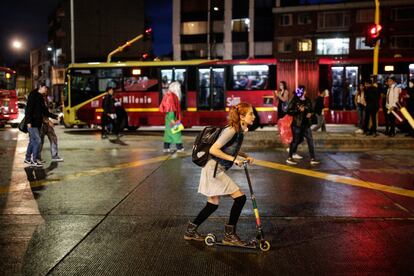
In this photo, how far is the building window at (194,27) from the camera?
2384 inches

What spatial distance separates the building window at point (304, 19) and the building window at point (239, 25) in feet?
24.0

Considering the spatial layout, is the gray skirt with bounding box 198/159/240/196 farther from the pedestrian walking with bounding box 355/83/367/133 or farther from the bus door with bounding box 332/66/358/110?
the bus door with bounding box 332/66/358/110

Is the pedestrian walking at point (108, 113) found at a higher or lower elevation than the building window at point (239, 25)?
lower

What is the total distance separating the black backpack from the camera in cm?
522

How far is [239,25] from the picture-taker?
191 feet

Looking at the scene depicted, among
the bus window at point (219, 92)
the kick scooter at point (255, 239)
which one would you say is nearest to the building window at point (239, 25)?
the bus window at point (219, 92)

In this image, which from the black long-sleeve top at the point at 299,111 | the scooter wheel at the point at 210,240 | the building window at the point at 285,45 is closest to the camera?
the scooter wheel at the point at 210,240

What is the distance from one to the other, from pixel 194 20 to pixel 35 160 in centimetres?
5229

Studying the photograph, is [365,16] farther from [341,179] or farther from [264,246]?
[264,246]

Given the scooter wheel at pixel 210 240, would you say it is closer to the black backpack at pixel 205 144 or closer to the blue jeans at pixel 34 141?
the black backpack at pixel 205 144

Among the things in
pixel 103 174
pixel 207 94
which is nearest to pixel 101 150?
pixel 103 174

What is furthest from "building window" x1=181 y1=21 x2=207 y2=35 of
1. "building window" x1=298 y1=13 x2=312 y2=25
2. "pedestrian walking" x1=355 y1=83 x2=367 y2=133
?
"pedestrian walking" x1=355 y1=83 x2=367 y2=133

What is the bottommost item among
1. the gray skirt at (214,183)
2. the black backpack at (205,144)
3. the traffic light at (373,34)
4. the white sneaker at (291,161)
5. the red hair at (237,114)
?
the white sneaker at (291,161)

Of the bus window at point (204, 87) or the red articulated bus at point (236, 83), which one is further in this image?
the bus window at point (204, 87)
